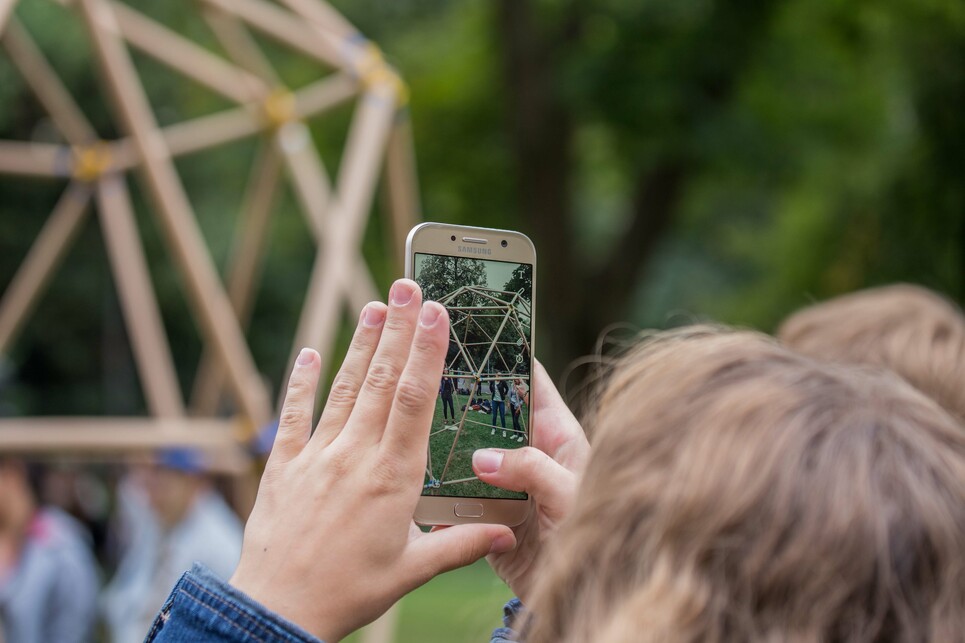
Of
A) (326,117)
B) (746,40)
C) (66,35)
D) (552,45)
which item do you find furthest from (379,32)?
(746,40)

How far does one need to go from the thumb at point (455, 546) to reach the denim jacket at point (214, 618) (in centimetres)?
14

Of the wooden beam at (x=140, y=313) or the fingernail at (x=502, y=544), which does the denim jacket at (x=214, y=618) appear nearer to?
the fingernail at (x=502, y=544)

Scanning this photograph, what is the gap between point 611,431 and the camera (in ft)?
2.92

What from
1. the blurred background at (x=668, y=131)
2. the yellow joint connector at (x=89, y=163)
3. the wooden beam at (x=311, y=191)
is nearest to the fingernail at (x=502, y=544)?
the wooden beam at (x=311, y=191)

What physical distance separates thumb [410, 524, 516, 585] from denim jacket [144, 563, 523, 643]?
0.14 metres

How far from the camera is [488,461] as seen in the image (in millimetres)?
1134

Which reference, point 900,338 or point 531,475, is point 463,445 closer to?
point 531,475

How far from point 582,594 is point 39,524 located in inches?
192

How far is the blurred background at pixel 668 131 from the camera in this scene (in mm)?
6754

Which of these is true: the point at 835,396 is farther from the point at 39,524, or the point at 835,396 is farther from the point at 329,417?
the point at 39,524

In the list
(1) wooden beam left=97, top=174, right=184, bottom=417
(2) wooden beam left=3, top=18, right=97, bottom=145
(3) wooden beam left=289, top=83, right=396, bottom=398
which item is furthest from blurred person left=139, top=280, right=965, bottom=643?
(2) wooden beam left=3, top=18, right=97, bottom=145

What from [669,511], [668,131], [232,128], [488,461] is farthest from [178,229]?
[668,131]

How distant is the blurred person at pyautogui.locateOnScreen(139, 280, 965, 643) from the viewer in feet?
2.49

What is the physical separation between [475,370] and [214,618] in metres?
0.38
